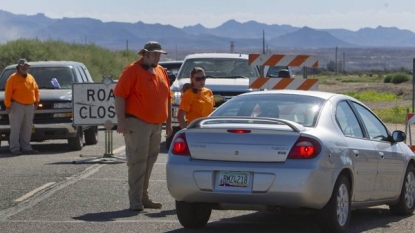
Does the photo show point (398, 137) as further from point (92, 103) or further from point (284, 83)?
point (92, 103)

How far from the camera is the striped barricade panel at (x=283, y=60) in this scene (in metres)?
19.3

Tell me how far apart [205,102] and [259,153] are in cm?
398

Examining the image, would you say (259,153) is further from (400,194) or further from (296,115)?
(400,194)

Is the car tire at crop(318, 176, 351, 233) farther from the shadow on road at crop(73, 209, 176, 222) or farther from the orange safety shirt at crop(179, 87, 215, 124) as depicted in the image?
the orange safety shirt at crop(179, 87, 215, 124)

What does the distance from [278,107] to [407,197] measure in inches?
98.3

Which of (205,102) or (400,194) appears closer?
(400,194)

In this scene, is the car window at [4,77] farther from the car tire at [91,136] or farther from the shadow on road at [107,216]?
the shadow on road at [107,216]

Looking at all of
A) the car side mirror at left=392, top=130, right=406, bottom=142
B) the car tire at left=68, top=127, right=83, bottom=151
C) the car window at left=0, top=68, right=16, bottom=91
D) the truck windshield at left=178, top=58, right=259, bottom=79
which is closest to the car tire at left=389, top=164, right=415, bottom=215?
the car side mirror at left=392, top=130, right=406, bottom=142

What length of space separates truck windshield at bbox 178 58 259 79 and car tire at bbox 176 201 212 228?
39.8 feet

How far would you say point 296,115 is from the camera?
10.7 m

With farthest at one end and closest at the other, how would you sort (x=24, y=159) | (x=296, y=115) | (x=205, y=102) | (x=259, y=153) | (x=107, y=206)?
1. (x=24, y=159)
2. (x=205, y=102)
3. (x=107, y=206)
4. (x=296, y=115)
5. (x=259, y=153)

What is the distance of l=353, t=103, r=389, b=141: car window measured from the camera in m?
11.8

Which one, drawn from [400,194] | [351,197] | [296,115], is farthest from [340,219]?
[400,194]

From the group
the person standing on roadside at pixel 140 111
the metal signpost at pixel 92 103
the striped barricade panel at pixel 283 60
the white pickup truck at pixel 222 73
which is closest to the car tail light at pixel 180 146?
the person standing on roadside at pixel 140 111
